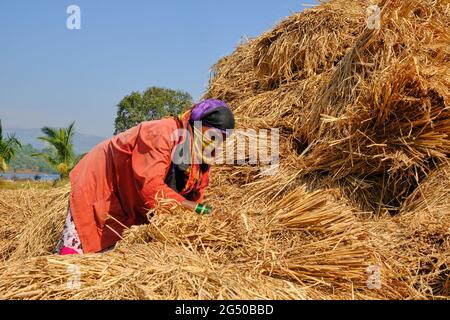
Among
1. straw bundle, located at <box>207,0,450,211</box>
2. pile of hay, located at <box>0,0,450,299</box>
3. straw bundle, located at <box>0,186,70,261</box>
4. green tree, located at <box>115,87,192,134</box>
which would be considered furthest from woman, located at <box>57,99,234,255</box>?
green tree, located at <box>115,87,192,134</box>

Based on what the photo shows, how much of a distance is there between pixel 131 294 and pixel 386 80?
6.35 feet

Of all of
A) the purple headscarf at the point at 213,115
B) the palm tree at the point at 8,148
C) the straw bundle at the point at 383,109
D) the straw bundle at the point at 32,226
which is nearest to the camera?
the purple headscarf at the point at 213,115

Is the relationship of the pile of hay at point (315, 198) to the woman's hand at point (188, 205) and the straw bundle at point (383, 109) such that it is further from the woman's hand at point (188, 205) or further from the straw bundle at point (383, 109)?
the woman's hand at point (188, 205)

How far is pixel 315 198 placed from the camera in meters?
2.39

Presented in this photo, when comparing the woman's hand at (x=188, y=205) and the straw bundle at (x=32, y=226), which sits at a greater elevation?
the woman's hand at (x=188, y=205)

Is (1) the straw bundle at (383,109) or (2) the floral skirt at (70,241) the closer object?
(2) the floral skirt at (70,241)

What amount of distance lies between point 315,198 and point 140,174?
850mm

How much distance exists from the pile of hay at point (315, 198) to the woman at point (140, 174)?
265 millimetres

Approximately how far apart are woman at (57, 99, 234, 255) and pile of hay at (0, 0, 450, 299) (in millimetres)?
265

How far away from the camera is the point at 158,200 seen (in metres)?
2.36

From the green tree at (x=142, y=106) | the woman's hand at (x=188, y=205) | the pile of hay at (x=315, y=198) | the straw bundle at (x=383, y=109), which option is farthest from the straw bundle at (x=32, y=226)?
the green tree at (x=142, y=106)

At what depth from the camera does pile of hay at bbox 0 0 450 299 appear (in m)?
1.82

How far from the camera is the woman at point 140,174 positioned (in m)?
2.47
